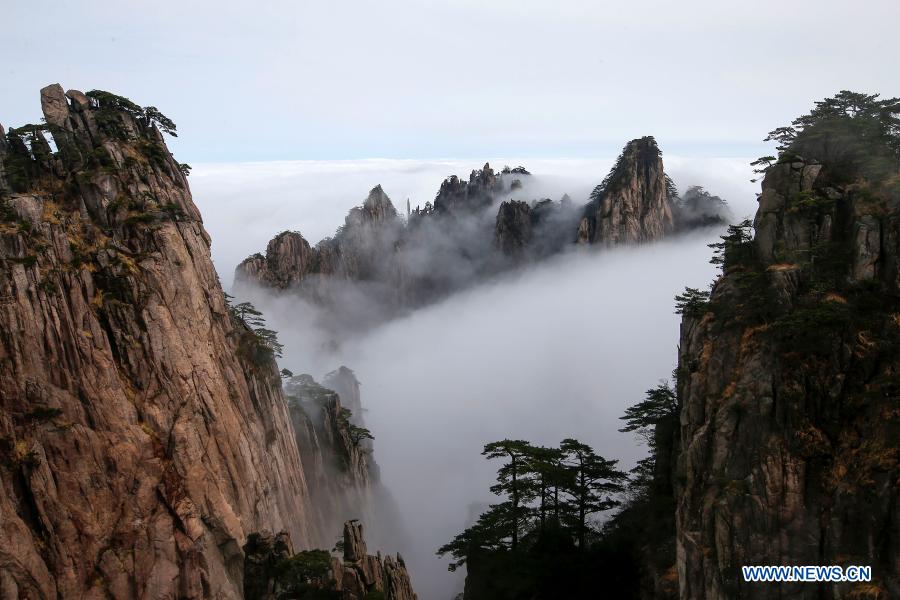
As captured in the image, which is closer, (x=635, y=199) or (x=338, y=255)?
(x=635, y=199)

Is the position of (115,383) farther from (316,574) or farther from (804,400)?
(804,400)

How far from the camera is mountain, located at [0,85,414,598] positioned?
34000mm

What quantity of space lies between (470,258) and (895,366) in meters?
126

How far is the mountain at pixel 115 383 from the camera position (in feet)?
112

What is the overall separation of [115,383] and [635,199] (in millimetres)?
83357

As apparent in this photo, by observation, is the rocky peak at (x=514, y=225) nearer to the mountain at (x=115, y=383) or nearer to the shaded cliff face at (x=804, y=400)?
the mountain at (x=115, y=383)

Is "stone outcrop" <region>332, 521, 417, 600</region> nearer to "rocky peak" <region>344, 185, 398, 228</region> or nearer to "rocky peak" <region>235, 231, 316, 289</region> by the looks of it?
"rocky peak" <region>235, 231, 316, 289</region>

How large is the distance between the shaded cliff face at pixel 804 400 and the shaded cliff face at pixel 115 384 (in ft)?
87.2

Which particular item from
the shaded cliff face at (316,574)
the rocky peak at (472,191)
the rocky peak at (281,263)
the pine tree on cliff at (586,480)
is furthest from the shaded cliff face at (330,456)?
the rocky peak at (472,191)

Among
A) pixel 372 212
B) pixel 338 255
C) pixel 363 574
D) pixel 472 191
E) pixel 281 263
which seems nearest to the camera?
pixel 363 574

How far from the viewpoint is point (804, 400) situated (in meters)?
28.0

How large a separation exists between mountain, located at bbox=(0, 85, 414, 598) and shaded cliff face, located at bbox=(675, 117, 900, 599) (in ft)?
87.1

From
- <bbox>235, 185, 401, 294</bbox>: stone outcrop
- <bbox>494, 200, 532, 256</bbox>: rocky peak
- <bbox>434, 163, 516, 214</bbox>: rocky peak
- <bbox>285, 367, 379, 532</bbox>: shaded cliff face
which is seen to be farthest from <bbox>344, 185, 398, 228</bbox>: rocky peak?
<bbox>285, 367, 379, 532</bbox>: shaded cliff face

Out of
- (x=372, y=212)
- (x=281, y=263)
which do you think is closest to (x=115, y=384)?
(x=281, y=263)
